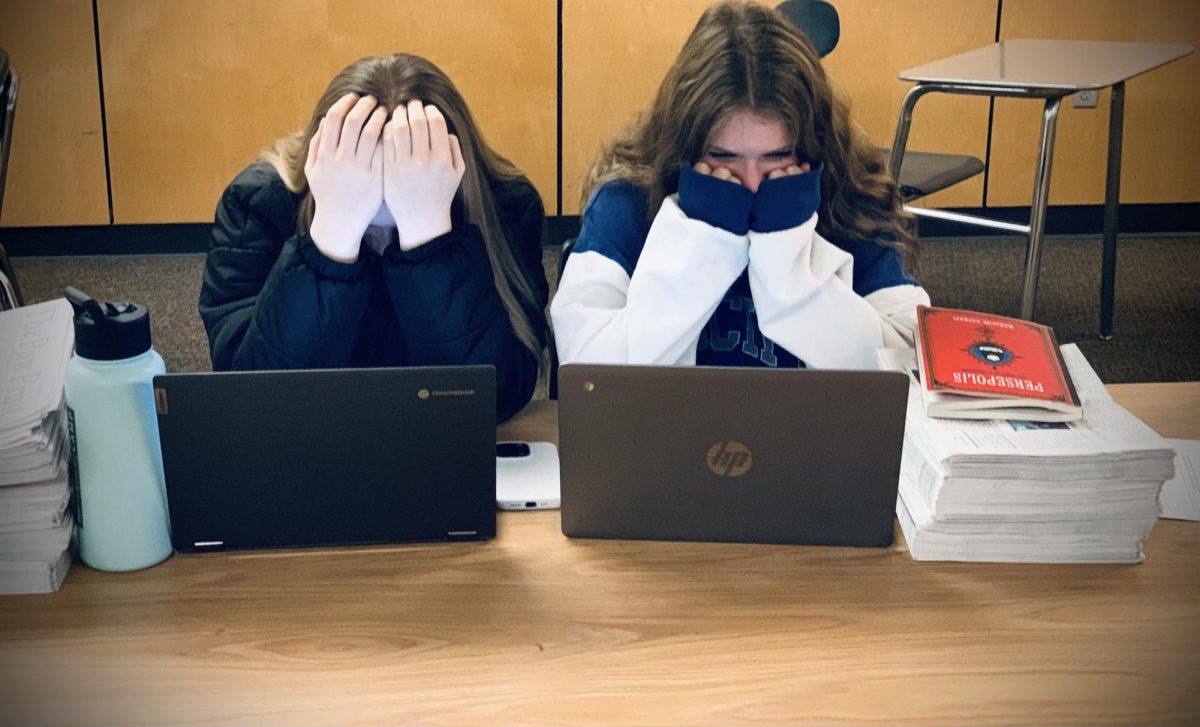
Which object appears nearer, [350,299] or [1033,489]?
[1033,489]

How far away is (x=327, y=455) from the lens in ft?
3.42

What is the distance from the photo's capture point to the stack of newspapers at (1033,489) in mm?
1053

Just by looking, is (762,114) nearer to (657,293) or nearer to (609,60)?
(657,293)

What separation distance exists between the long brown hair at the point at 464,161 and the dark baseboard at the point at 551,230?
222 cm

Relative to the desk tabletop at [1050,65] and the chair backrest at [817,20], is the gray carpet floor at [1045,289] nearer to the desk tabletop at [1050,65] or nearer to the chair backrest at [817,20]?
the desk tabletop at [1050,65]

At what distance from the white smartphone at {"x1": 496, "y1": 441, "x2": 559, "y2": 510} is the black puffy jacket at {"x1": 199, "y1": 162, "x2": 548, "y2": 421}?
0.09 m

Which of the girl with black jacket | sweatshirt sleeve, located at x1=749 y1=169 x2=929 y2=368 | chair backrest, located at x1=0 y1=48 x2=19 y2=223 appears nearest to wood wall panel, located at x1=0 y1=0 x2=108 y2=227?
chair backrest, located at x1=0 y1=48 x2=19 y2=223

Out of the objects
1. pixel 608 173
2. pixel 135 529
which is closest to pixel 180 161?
pixel 608 173

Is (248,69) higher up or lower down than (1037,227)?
higher up

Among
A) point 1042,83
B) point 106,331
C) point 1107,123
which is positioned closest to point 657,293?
point 106,331

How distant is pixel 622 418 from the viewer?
1043 mm

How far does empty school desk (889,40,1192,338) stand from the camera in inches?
111

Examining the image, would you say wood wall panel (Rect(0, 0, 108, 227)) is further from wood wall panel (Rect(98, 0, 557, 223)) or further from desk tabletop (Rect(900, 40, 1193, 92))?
desk tabletop (Rect(900, 40, 1193, 92))

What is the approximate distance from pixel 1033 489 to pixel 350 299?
0.76 m
